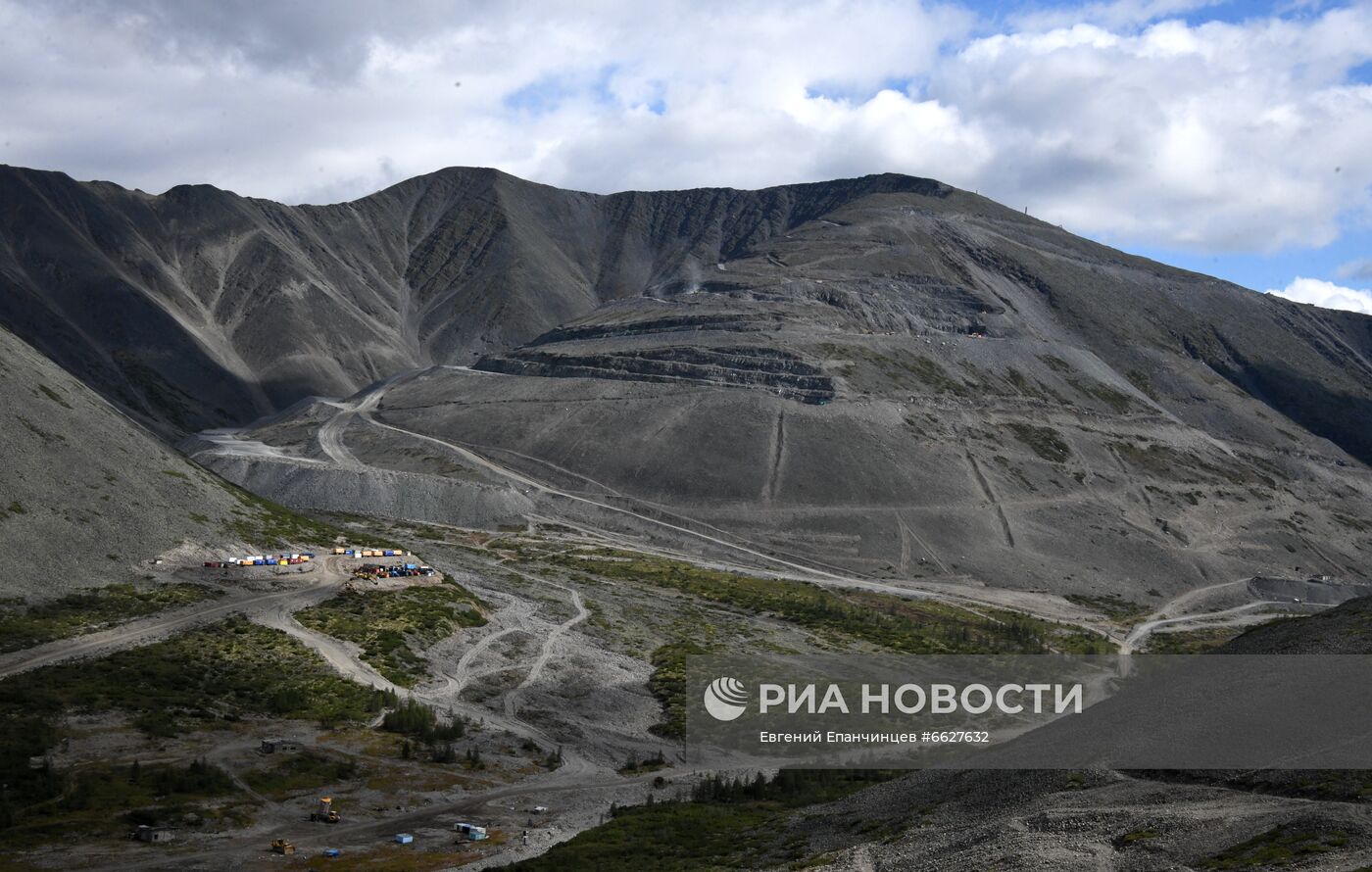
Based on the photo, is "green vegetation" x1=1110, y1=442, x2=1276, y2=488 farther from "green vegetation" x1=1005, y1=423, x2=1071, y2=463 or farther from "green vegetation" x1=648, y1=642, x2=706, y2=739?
"green vegetation" x1=648, y1=642, x2=706, y2=739

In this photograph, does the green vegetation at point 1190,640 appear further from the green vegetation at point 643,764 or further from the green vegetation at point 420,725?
the green vegetation at point 420,725

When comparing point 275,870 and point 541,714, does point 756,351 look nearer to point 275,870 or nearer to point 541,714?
point 541,714

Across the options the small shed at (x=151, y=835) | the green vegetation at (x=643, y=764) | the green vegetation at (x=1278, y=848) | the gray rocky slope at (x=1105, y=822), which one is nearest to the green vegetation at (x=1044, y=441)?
the green vegetation at (x=643, y=764)

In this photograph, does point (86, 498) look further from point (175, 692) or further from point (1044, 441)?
point (1044, 441)

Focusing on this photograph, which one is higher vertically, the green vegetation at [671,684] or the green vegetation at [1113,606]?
the green vegetation at [1113,606]

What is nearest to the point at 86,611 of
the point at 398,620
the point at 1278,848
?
the point at 398,620
